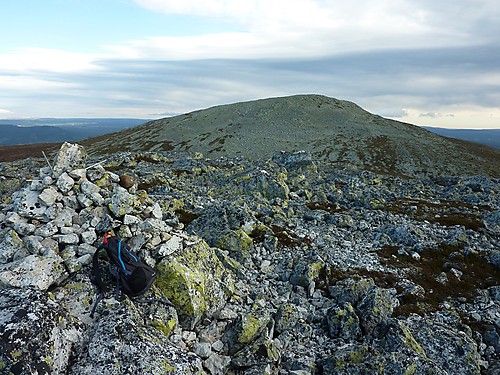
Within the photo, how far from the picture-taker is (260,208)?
27562 mm

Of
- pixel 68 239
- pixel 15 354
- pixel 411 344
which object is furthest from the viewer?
pixel 68 239

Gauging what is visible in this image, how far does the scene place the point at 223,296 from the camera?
13.1 meters

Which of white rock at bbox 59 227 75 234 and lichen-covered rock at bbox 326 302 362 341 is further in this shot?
lichen-covered rock at bbox 326 302 362 341

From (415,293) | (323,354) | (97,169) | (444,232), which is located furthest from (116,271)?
(444,232)

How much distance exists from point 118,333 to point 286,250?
42.5 ft

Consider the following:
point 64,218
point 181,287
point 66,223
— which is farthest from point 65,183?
point 181,287

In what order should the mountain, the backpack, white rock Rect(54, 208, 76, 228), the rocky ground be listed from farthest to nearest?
the mountain, white rock Rect(54, 208, 76, 228), the backpack, the rocky ground

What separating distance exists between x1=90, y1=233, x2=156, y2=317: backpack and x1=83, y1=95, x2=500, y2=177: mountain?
3364 inches

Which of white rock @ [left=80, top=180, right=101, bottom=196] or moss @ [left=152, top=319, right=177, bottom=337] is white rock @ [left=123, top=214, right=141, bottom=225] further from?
moss @ [left=152, top=319, right=177, bottom=337]

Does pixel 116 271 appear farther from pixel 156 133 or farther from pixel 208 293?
pixel 156 133

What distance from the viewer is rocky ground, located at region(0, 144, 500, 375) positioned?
28.5 feet

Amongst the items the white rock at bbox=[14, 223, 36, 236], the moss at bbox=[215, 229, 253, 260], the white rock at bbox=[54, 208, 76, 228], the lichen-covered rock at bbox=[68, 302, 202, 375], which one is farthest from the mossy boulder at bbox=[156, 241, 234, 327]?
the moss at bbox=[215, 229, 253, 260]

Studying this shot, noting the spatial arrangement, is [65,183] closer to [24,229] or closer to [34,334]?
[24,229]

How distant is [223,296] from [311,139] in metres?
118
